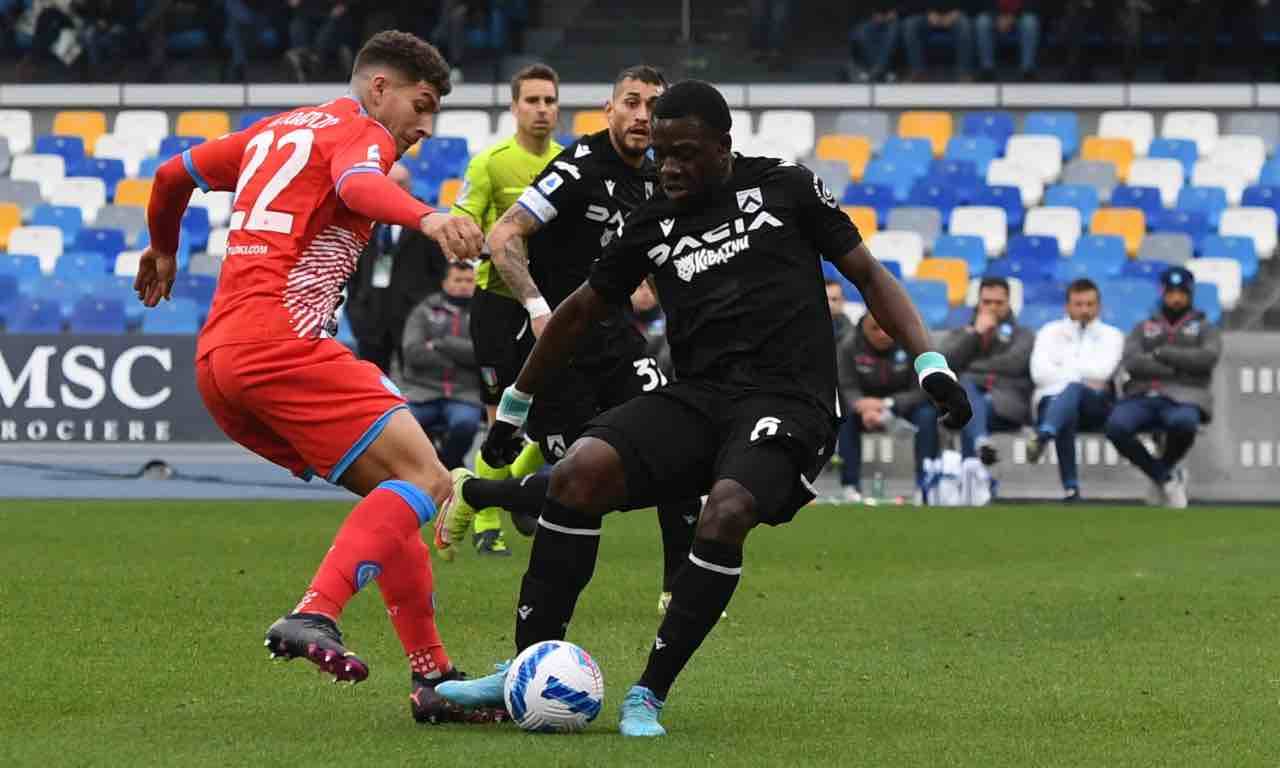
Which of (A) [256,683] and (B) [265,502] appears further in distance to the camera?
(B) [265,502]

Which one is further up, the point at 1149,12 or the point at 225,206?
the point at 1149,12

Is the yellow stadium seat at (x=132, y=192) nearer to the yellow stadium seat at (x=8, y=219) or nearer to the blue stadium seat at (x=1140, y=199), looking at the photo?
the yellow stadium seat at (x=8, y=219)

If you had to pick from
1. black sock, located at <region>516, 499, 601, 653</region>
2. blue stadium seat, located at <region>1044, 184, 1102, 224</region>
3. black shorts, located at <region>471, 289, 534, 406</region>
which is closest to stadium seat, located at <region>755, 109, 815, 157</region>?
blue stadium seat, located at <region>1044, 184, 1102, 224</region>

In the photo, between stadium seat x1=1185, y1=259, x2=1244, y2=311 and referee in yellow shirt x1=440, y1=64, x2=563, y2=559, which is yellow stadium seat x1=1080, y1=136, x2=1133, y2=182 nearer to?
stadium seat x1=1185, y1=259, x2=1244, y2=311

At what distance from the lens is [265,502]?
17.0 meters

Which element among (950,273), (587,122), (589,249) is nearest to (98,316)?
(587,122)

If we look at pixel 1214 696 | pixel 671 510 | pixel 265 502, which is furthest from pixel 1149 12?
pixel 1214 696

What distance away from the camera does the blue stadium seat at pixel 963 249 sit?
2292 centimetres

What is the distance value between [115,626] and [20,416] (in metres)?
9.78

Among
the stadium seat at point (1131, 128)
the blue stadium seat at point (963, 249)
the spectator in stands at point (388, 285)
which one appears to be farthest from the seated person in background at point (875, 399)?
the stadium seat at point (1131, 128)

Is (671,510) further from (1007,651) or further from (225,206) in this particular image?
(225,206)

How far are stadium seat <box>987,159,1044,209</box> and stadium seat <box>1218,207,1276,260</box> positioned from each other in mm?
2114

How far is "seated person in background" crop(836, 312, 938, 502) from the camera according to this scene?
58.4ft

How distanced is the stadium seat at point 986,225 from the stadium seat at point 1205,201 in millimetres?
1906
